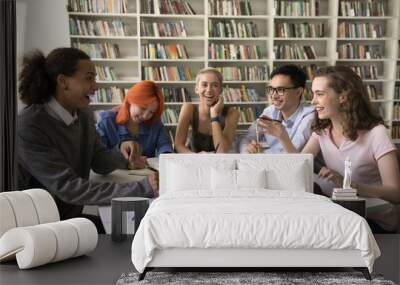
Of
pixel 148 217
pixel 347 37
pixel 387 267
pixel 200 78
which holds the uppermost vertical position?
pixel 347 37

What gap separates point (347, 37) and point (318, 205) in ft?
14.4

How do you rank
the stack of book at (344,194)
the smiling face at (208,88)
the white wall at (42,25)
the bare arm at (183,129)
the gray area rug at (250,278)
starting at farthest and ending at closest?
the white wall at (42,25) < the smiling face at (208,88) < the bare arm at (183,129) < the stack of book at (344,194) < the gray area rug at (250,278)

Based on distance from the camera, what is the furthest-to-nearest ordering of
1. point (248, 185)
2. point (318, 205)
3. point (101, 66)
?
point (101, 66) → point (248, 185) → point (318, 205)

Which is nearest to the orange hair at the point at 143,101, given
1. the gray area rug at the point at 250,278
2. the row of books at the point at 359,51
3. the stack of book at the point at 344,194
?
the stack of book at the point at 344,194

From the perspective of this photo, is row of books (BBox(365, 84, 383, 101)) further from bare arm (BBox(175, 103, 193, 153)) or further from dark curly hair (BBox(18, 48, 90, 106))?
dark curly hair (BBox(18, 48, 90, 106))

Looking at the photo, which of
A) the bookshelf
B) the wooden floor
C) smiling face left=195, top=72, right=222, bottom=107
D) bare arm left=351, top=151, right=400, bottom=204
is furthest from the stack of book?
the bookshelf

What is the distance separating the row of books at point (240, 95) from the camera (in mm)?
7262

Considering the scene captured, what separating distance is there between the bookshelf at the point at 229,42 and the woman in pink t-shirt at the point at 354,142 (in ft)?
8.04

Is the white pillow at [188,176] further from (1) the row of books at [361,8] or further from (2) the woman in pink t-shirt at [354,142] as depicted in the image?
(1) the row of books at [361,8]

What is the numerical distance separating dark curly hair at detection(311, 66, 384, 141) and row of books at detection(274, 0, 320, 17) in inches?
105

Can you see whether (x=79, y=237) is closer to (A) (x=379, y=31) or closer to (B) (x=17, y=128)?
(B) (x=17, y=128)

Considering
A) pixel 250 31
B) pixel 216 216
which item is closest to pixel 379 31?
pixel 250 31

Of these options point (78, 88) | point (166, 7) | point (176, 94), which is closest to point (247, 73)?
point (176, 94)

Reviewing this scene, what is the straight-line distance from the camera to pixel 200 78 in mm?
5742
